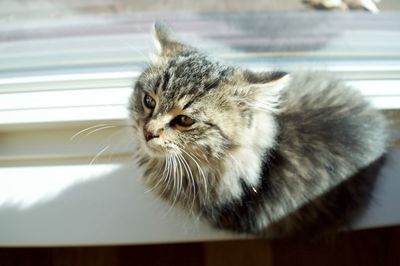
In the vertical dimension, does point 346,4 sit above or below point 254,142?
above

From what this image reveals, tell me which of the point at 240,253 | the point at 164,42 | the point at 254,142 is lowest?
the point at 240,253

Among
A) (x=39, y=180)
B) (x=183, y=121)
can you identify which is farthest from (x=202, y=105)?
(x=39, y=180)

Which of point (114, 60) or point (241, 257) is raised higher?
point (114, 60)

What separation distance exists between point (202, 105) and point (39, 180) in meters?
0.54

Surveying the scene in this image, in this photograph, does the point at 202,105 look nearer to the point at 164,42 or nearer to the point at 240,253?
the point at 164,42

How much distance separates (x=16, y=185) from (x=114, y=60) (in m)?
0.42

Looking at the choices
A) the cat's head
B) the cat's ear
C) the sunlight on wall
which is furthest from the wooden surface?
the cat's ear

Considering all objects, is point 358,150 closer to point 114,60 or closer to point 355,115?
point 355,115

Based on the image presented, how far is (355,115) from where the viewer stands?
890 mm

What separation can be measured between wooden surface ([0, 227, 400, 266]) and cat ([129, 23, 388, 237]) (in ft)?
0.65

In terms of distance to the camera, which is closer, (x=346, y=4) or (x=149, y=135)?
(x=149, y=135)

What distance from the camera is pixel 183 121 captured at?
79cm

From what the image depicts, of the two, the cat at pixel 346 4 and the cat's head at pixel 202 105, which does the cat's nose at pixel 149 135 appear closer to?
the cat's head at pixel 202 105

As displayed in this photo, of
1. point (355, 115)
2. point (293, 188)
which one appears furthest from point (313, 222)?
point (355, 115)
